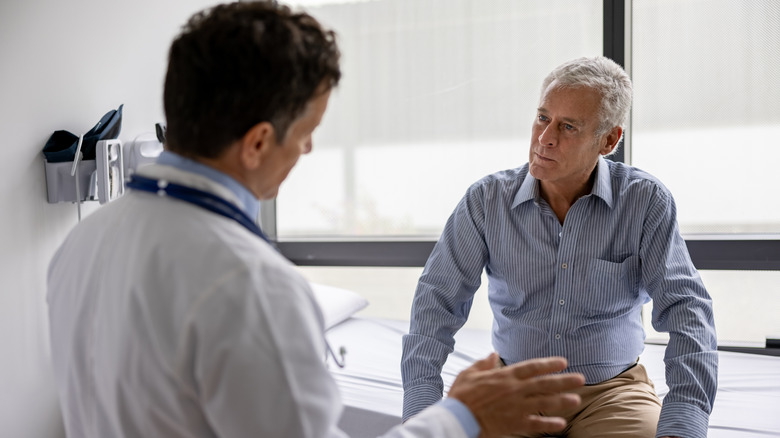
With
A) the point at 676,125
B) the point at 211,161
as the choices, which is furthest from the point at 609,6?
the point at 211,161

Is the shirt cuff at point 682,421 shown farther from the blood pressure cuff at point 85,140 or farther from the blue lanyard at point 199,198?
the blood pressure cuff at point 85,140

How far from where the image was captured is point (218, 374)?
720mm

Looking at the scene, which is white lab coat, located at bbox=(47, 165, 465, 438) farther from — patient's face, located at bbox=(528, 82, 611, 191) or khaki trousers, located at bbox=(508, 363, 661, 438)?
patient's face, located at bbox=(528, 82, 611, 191)

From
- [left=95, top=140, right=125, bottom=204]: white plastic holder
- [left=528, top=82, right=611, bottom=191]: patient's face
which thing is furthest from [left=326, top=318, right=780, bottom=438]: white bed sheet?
[left=95, top=140, right=125, bottom=204]: white plastic holder

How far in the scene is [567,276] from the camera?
1.72 meters

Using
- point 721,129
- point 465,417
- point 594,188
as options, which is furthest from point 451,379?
point 721,129

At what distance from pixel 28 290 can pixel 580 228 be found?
164 centimetres

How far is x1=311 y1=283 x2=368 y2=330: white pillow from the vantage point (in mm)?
2676

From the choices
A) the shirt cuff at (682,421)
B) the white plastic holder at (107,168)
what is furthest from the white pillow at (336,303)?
the shirt cuff at (682,421)

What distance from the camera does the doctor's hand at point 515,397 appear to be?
0.91 metres

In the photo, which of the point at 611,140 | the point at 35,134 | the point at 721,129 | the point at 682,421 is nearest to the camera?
the point at 682,421

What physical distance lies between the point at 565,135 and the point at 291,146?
1067 millimetres

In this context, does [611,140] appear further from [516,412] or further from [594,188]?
[516,412]

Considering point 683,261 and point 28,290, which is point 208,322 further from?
point 28,290
